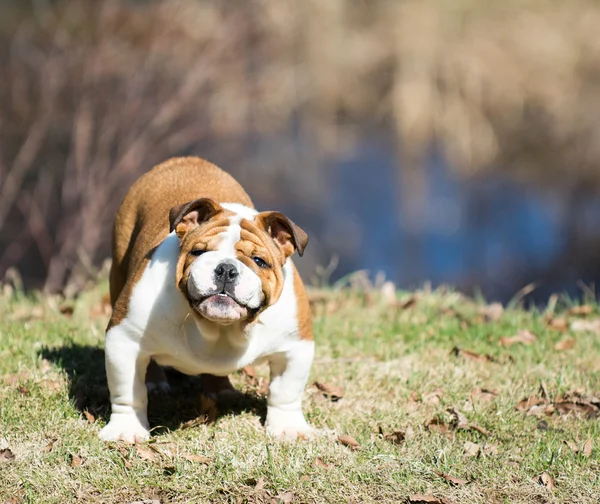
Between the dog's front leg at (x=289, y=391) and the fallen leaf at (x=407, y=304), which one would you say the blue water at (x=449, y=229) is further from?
the dog's front leg at (x=289, y=391)

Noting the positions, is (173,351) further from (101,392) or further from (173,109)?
(173,109)

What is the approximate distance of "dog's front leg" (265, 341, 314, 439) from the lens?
4.21 m

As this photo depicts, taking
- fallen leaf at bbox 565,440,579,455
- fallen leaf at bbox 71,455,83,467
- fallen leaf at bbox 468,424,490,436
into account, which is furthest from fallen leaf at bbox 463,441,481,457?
fallen leaf at bbox 71,455,83,467

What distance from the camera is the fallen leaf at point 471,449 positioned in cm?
416

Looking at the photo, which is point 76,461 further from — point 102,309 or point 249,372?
point 102,309

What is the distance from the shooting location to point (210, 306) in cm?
356

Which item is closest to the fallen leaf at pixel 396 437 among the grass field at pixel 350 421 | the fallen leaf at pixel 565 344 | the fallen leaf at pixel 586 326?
the grass field at pixel 350 421

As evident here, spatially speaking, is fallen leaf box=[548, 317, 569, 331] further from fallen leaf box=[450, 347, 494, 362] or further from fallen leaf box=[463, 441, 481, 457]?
fallen leaf box=[463, 441, 481, 457]

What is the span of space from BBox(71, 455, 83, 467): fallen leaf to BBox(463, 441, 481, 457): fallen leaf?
5.74 feet

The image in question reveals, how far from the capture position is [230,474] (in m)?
3.81

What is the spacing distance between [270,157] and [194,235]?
10145 millimetres

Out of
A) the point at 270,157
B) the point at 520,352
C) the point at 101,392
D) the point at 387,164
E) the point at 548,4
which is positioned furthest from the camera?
the point at 548,4

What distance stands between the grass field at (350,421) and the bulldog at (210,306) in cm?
27

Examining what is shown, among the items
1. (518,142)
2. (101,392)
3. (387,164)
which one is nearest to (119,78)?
(101,392)
